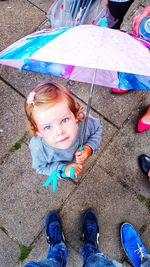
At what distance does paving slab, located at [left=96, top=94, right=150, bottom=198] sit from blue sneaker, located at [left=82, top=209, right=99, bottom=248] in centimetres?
44

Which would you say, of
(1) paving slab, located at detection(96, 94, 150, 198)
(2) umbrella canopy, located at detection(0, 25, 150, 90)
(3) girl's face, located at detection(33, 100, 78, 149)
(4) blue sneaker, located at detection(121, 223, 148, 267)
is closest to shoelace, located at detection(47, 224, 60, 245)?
(4) blue sneaker, located at detection(121, 223, 148, 267)

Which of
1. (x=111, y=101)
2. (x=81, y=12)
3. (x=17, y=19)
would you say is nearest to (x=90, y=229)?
(x=111, y=101)

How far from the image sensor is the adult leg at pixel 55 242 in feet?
8.66

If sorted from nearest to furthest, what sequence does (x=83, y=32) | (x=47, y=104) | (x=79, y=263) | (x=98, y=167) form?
(x=83, y=32), (x=47, y=104), (x=79, y=263), (x=98, y=167)

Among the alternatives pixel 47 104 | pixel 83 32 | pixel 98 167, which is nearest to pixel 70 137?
pixel 47 104

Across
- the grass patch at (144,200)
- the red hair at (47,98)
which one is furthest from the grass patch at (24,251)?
the red hair at (47,98)

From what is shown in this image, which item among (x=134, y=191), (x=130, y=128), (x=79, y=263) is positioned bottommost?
(x=79, y=263)

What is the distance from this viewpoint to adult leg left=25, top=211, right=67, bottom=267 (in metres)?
2.64

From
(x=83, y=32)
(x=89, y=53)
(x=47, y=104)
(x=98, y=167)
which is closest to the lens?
(x=89, y=53)

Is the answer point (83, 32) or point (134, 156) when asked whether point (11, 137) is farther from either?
point (83, 32)

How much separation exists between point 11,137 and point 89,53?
1827 mm

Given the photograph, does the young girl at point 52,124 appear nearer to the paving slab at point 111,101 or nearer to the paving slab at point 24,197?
the paving slab at point 24,197

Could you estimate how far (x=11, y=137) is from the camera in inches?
124

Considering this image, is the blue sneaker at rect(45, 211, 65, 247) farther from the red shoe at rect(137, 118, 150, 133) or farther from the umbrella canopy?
the umbrella canopy
